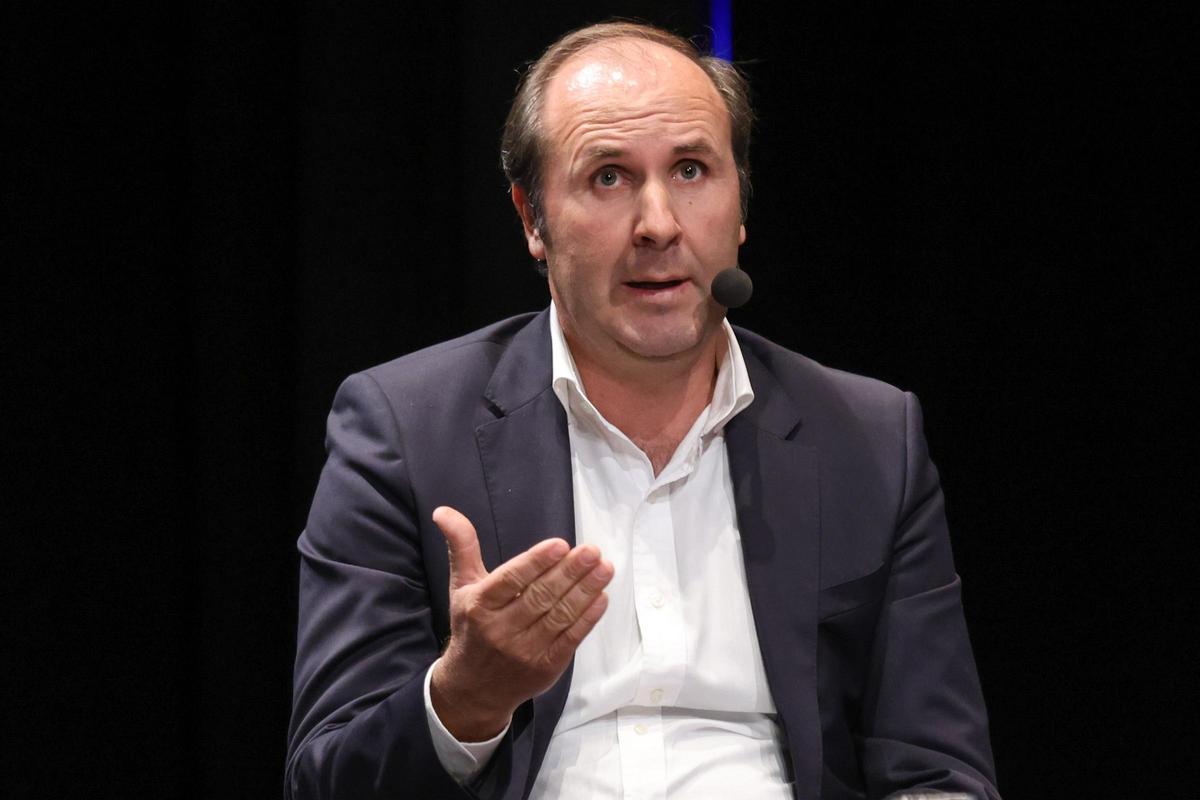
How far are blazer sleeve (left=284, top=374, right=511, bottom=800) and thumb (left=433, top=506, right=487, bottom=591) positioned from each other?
165 mm

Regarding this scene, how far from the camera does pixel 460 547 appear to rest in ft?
4.64

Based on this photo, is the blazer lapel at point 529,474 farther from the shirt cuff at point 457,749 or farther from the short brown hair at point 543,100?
the short brown hair at point 543,100

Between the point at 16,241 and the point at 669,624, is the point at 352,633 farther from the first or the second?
the point at 16,241

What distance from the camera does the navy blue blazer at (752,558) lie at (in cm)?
168

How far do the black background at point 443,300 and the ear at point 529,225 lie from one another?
389mm

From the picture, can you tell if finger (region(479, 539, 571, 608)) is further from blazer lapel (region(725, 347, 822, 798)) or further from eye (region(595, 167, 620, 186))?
eye (region(595, 167, 620, 186))

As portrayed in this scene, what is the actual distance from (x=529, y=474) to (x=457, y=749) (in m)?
0.39

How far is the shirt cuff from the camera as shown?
1.50m

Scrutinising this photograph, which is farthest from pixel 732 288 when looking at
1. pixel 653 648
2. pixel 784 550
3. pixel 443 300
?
pixel 443 300

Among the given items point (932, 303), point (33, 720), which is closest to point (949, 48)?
point (932, 303)

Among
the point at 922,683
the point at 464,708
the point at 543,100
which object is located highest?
the point at 543,100

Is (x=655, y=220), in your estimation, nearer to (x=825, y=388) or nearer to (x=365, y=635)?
(x=825, y=388)

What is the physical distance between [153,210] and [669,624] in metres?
1.17

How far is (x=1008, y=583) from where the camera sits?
2.48 metres
